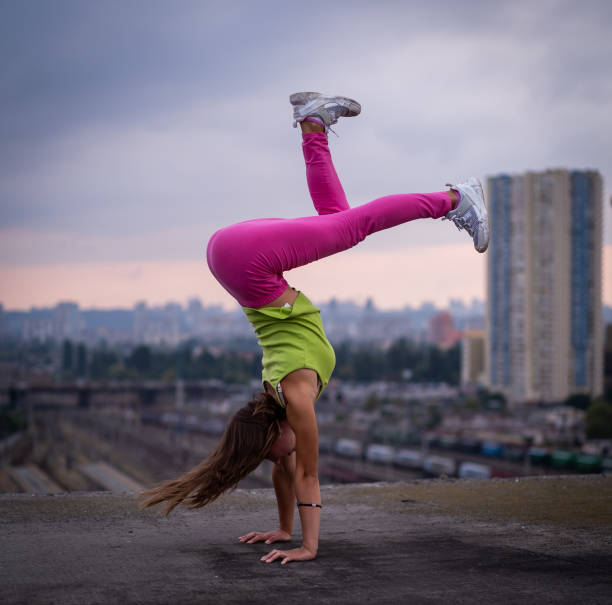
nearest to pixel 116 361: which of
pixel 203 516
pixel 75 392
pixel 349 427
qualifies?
pixel 75 392

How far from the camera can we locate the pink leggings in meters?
3.23

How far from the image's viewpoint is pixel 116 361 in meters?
113

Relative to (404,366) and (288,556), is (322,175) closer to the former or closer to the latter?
(288,556)

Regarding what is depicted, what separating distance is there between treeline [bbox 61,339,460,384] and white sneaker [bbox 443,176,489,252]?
100376mm

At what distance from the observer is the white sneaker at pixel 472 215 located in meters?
3.66

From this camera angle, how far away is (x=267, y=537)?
3518 mm

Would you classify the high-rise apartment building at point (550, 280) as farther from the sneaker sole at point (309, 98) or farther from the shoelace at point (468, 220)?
the sneaker sole at point (309, 98)

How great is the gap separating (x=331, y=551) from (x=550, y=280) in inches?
2932

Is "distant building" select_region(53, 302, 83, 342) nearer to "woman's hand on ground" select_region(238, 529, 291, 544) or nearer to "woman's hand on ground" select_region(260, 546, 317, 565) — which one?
"woman's hand on ground" select_region(238, 529, 291, 544)

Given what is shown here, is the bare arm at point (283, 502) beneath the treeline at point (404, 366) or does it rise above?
above

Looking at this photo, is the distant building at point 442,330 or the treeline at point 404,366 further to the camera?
the distant building at point 442,330

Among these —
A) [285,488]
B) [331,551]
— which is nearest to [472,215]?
[285,488]

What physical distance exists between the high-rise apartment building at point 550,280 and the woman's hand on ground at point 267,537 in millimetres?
72879

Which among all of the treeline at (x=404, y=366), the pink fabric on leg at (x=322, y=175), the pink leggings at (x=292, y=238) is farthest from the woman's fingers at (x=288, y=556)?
the treeline at (x=404, y=366)
